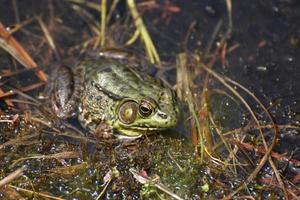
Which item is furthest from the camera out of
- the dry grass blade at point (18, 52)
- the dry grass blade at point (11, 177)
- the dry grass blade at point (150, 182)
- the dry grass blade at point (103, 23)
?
the dry grass blade at point (103, 23)

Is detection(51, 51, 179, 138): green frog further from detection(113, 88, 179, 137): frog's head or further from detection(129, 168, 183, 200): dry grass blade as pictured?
detection(129, 168, 183, 200): dry grass blade

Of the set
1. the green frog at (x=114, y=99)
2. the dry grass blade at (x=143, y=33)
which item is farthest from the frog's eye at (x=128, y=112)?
the dry grass blade at (x=143, y=33)

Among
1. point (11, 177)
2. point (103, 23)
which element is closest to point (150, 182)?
point (11, 177)

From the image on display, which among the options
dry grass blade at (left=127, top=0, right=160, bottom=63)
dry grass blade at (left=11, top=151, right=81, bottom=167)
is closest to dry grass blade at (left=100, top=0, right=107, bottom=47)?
dry grass blade at (left=127, top=0, right=160, bottom=63)

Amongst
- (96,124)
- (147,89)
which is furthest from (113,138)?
(147,89)

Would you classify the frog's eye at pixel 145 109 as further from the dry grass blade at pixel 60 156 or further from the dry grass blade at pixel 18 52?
the dry grass blade at pixel 18 52

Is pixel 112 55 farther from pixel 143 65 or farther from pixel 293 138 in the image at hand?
pixel 293 138
